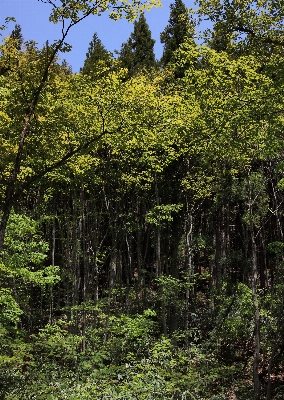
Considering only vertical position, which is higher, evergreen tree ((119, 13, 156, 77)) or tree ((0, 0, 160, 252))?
evergreen tree ((119, 13, 156, 77))

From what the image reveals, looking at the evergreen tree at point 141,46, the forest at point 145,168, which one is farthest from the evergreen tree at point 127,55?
the forest at point 145,168

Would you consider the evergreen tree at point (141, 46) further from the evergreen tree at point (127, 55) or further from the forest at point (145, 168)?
the forest at point (145, 168)

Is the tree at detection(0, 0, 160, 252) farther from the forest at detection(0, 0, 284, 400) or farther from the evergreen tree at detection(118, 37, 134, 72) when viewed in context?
the evergreen tree at detection(118, 37, 134, 72)

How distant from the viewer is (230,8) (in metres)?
6.43

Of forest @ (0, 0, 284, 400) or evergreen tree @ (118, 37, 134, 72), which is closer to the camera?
forest @ (0, 0, 284, 400)

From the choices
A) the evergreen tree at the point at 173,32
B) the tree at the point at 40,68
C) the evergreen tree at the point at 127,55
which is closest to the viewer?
the tree at the point at 40,68

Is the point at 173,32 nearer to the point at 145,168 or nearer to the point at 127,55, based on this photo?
the point at 127,55

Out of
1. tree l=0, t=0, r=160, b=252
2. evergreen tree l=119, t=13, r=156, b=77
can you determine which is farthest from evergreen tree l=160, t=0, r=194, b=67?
tree l=0, t=0, r=160, b=252

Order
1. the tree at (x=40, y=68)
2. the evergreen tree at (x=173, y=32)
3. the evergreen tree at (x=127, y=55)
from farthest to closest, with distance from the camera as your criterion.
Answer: the evergreen tree at (x=127, y=55) < the evergreen tree at (x=173, y=32) < the tree at (x=40, y=68)

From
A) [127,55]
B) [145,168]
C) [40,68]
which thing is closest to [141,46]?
[127,55]

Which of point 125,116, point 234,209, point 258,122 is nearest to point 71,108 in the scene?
point 125,116

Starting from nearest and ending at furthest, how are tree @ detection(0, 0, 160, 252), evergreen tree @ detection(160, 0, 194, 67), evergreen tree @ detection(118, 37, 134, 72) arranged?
tree @ detection(0, 0, 160, 252) < evergreen tree @ detection(160, 0, 194, 67) < evergreen tree @ detection(118, 37, 134, 72)

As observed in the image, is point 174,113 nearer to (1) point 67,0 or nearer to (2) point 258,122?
(2) point 258,122

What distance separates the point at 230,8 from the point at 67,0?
2724 millimetres
